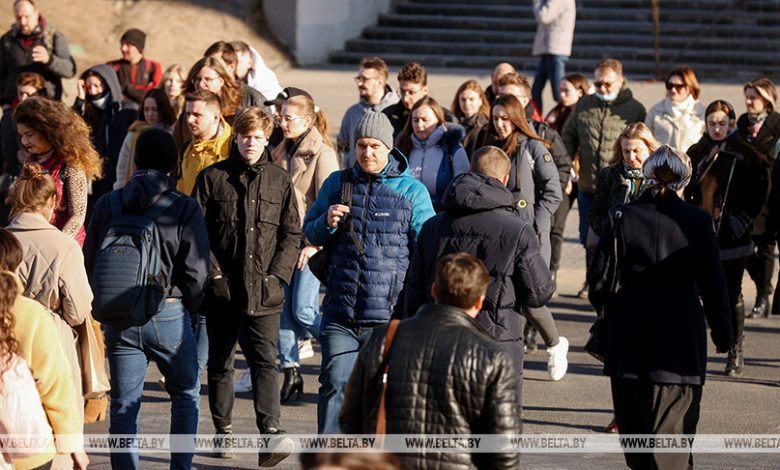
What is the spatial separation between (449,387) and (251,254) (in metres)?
3.07

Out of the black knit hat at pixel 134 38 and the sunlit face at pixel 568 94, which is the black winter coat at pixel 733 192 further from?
the black knit hat at pixel 134 38

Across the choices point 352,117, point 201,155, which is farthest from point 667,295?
point 352,117

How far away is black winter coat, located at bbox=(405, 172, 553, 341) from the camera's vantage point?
22.2 feet

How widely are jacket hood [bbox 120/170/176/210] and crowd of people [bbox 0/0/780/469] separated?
0.03ft

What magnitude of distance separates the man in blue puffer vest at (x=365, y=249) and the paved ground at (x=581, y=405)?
2.79ft

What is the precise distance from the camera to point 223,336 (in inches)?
316

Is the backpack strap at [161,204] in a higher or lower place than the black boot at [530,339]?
higher

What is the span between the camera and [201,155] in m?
8.93

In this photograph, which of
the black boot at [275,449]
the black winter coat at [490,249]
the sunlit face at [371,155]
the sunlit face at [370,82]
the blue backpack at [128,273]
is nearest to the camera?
the black winter coat at [490,249]

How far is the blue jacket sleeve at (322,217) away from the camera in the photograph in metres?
7.61

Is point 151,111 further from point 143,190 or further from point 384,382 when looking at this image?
point 384,382

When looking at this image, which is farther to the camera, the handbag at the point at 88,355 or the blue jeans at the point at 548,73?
the blue jeans at the point at 548,73

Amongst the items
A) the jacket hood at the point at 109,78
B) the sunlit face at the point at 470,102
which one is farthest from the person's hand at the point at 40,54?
the sunlit face at the point at 470,102

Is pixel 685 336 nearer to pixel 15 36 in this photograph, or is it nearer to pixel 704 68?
pixel 15 36
